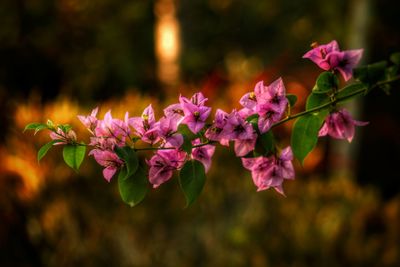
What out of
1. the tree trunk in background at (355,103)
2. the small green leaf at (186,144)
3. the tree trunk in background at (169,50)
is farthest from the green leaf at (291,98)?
the tree trunk in background at (169,50)

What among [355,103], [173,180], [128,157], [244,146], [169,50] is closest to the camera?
[128,157]

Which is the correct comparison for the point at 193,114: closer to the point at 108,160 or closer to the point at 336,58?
the point at 108,160

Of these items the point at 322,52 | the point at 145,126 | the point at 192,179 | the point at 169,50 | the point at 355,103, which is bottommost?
the point at 192,179

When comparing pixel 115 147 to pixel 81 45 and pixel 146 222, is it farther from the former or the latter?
pixel 81 45

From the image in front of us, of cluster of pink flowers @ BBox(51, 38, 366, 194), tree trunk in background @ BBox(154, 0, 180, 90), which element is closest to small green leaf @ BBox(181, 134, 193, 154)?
cluster of pink flowers @ BBox(51, 38, 366, 194)

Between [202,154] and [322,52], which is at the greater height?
[322,52]

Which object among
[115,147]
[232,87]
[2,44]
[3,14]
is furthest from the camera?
[3,14]

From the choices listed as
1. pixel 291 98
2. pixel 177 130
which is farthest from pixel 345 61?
pixel 177 130

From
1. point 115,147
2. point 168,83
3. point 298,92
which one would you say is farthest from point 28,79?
point 115,147
